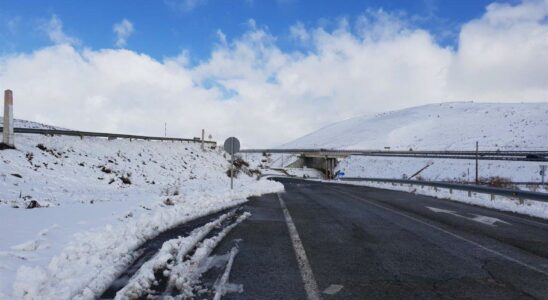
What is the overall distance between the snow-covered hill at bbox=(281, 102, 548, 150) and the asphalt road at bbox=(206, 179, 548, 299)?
6896cm

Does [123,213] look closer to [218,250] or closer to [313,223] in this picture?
[218,250]

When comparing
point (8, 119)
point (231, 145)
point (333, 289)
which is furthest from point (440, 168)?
point (333, 289)

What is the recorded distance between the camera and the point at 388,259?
675 centimetres

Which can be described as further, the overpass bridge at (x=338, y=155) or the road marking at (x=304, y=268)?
the overpass bridge at (x=338, y=155)

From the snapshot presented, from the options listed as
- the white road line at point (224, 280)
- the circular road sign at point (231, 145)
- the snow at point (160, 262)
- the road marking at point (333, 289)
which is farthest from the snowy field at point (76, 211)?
the road marking at point (333, 289)

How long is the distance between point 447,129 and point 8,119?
354ft

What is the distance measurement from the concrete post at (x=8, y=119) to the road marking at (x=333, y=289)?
50.3ft

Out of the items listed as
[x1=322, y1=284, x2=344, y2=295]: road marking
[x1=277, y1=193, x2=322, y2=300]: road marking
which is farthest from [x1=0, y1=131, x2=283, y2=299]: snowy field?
[x1=322, y1=284, x2=344, y2=295]: road marking

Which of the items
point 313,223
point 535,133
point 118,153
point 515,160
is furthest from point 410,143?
point 313,223

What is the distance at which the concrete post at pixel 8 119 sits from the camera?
15.6 m

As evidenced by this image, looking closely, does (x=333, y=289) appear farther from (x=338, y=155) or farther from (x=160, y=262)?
(x=338, y=155)

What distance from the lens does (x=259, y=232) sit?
9.27 meters

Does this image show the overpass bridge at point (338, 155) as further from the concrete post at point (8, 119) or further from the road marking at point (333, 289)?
the road marking at point (333, 289)

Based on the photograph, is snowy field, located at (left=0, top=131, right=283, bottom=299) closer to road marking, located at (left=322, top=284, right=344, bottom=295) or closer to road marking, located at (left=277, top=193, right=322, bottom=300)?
road marking, located at (left=277, top=193, right=322, bottom=300)
